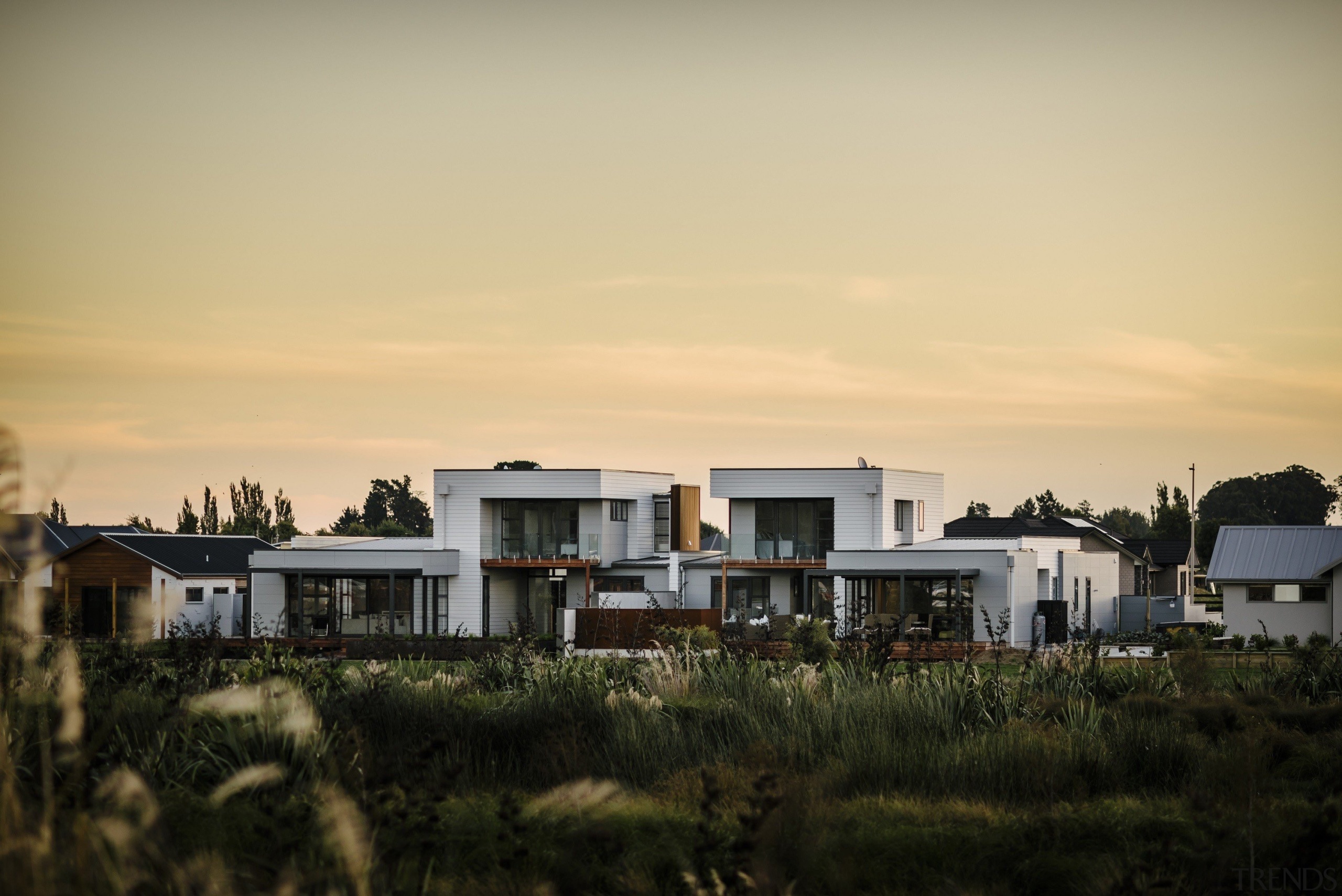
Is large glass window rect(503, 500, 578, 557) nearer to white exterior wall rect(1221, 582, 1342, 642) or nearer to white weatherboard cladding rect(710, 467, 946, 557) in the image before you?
white weatherboard cladding rect(710, 467, 946, 557)

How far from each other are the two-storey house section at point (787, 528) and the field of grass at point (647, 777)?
88.6 feet

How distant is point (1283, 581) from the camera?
3928cm

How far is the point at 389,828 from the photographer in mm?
7770

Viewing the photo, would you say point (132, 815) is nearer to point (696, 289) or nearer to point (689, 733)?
point (689, 733)

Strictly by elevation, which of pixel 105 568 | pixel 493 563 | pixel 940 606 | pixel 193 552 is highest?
pixel 193 552

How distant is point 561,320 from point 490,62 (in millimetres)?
9775

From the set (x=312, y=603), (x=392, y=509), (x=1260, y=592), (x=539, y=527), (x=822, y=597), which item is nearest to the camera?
(x=1260, y=592)

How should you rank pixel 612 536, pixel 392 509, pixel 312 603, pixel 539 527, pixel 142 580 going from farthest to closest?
pixel 392 509 → pixel 142 580 → pixel 612 536 → pixel 539 527 → pixel 312 603

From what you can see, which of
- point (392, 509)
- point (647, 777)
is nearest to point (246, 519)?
point (392, 509)

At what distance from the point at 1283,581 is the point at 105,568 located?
37016 mm

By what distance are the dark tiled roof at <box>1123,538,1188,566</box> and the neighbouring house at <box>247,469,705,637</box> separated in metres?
30.7

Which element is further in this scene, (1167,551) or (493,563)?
(1167,551)

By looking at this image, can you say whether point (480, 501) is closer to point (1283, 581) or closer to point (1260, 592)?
point (1260, 592)

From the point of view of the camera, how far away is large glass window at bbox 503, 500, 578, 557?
45.1 metres
